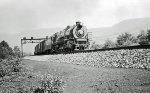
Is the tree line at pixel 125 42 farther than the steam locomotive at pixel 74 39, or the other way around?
the tree line at pixel 125 42

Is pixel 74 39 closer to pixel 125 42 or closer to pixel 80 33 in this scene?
pixel 80 33

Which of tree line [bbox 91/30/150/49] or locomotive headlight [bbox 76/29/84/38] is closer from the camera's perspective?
locomotive headlight [bbox 76/29/84/38]

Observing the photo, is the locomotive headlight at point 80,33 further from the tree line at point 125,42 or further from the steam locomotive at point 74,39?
the tree line at point 125,42

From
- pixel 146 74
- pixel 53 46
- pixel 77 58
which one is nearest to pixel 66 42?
pixel 53 46

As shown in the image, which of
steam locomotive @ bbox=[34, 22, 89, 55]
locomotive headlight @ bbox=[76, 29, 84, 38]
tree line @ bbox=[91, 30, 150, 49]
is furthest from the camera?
tree line @ bbox=[91, 30, 150, 49]

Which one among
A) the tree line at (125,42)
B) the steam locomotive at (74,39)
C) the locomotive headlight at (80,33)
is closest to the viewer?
the steam locomotive at (74,39)

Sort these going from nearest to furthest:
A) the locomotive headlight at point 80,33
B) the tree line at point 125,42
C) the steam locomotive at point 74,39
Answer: the steam locomotive at point 74,39 < the locomotive headlight at point 80,33 < the tree line at point 125,42

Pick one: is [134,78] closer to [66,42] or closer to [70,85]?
[70,85]

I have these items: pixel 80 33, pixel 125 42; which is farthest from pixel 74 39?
pixel 125 42

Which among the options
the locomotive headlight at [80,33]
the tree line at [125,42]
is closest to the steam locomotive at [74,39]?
the locomotive headlight at [80,33]

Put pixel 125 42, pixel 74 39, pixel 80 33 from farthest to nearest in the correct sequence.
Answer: pixel 125 42 < pixel 80 33 < pixel 74 39

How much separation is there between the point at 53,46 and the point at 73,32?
6742 millimetres

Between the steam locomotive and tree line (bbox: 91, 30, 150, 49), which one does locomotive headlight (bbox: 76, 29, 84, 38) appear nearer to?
the steam locomotive

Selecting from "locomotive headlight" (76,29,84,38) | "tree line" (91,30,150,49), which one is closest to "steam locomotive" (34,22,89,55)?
"locomotive headlight" (76,29,84,38)
